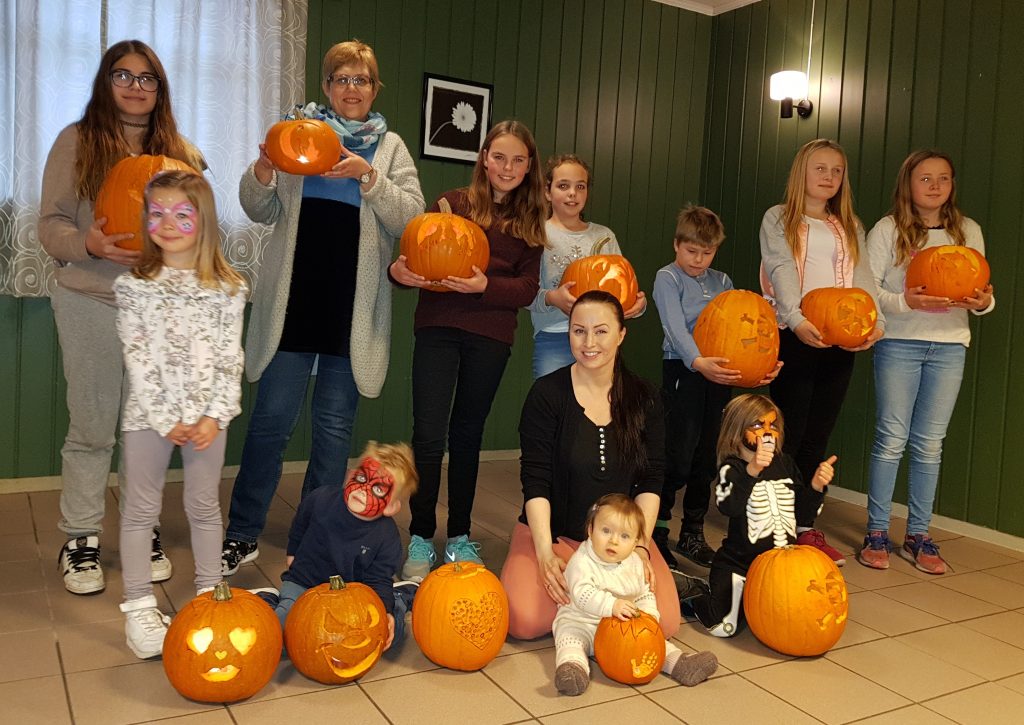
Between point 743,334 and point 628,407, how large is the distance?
633 millimetres

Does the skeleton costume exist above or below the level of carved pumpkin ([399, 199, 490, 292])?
below

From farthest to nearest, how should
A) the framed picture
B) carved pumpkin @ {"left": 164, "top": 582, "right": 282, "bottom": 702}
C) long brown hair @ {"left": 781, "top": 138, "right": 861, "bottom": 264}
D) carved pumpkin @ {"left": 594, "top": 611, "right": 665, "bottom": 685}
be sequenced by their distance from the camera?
the framed picture → long brown hair @ {"left": 781, "top": 138, "right": 861, "bottom": 264} → carved pumpkin @ {"left": 594, "top": 611, "right": 665, "bottom": 685} → carved pumpkin @ {"left": 164, "top": 582, "right": 282, "bottom": 702}

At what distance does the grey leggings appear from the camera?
2258 millimetres

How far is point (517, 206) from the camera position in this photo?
297 centimetres

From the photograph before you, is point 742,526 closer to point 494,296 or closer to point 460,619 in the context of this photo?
point 460,619

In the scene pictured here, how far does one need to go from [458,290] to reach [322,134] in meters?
0.62

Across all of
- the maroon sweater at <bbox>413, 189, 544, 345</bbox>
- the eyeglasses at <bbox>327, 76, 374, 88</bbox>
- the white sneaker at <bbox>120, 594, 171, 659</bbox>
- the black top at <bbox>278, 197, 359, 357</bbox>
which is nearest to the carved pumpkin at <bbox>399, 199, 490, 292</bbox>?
the maroon sweater at <bbox>413, 189, 544, 345</bbox>

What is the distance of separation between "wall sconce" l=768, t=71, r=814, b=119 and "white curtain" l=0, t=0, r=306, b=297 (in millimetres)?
2588

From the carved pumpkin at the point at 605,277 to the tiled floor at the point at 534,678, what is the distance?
109 centimetres

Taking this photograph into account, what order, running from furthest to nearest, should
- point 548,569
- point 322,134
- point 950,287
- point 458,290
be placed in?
point 950,287 → point 458,290 → point 322,134 → point 548,569

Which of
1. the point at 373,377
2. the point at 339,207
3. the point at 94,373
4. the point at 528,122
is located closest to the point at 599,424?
the point at 373,377

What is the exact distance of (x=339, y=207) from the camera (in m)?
2.84

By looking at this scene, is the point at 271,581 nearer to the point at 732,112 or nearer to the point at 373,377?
the point at 373,377

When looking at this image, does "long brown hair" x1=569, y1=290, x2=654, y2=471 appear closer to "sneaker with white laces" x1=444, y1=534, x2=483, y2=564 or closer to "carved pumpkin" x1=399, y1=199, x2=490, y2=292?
"carved pumpkin" x1=399, y1=199, x2=490, y2=292
